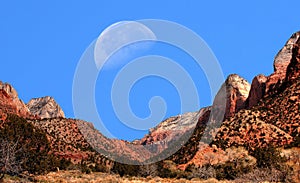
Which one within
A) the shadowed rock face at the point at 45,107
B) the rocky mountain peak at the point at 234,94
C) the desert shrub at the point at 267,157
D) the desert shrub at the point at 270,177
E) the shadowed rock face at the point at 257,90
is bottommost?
the desert shrub at the point at 270,177

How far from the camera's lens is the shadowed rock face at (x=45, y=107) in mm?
148375

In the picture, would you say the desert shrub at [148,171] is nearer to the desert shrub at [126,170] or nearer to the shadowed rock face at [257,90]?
the desert shrub at [126,170]

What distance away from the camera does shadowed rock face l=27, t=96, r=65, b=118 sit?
148375 millimetres

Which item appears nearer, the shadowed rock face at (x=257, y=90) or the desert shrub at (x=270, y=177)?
the desert shrub at (x=270, y=177)

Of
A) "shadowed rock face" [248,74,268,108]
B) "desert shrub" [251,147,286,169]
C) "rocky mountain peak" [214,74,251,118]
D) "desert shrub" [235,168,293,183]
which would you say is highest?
"rocky mountain peak" [214,74,251,118]

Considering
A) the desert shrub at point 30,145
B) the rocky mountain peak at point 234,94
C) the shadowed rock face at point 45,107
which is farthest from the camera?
the shadowed rock face at point 45,107

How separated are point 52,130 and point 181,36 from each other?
58.1 meters

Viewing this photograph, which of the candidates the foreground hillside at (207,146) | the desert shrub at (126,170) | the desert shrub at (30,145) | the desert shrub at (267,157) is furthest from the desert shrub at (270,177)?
the desert shrub at (30,145)

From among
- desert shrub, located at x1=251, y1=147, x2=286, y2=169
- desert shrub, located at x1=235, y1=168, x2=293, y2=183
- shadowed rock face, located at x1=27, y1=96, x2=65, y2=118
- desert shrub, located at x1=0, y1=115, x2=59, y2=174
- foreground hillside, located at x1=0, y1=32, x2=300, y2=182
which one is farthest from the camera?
shadowed rock face, located at x1=27, y1=96, x2=65, y2=118

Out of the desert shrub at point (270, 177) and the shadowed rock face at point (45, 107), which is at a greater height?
the shadowed rock face at point (45, 107)

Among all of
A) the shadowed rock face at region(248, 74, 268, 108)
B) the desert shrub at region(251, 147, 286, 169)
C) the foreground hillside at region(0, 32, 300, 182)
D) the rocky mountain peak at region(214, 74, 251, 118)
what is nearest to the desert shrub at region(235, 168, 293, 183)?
the foreground hillside at region(0, 32, 300, 182)

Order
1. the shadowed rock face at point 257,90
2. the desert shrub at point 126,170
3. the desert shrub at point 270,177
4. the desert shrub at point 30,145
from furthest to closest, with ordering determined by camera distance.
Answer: the shadowed rock face at point 257,90 < the desert shrub at point 126,170 < the desert shrub at point 30,145 < the desert shrub at point 270,177

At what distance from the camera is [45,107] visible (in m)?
151

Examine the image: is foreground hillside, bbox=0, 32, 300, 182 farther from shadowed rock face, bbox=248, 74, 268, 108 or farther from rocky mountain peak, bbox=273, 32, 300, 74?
shadowed rock face, bbox=248, 74, 268, 108
